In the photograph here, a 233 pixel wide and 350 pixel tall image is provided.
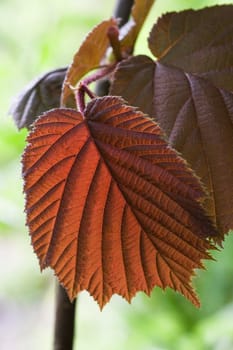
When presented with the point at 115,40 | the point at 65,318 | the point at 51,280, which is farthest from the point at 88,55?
the point at 51,280

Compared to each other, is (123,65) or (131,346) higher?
(123,65)

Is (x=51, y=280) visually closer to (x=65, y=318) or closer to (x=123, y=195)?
(x=65, y=318)

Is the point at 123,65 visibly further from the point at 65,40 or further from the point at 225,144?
the point at 65,40

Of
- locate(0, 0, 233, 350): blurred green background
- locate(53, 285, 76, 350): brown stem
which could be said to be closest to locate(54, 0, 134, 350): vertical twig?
locate(53, 285, 76, 350): brown stem

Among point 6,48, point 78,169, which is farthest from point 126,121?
point 6,48

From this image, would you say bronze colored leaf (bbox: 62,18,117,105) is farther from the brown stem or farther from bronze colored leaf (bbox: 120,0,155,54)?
the brown stem

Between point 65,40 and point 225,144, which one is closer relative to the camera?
point 225,144

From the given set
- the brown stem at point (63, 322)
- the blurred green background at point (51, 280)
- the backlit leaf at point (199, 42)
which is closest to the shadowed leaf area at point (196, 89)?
the backlit leaf at point (199, 42)
